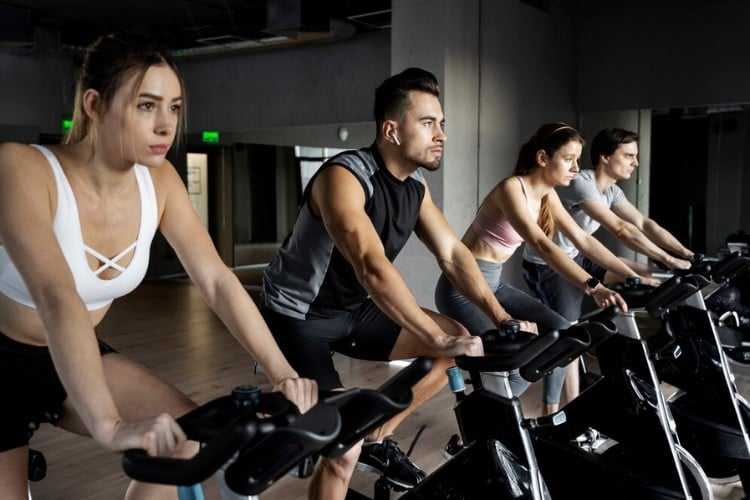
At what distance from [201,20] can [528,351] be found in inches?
326

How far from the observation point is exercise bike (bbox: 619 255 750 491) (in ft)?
9.37

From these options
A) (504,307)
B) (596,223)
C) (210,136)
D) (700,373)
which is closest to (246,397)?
(504,307)

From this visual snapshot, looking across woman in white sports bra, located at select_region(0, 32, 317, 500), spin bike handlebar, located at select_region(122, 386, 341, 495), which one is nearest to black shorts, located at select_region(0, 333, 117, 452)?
woman in white sports bra, located at select_region(0, 32, 317, 500)

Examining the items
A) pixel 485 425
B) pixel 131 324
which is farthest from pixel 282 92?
pixel 485 425

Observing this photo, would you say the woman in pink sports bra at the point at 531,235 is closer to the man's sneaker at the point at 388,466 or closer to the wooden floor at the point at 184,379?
the man's sneaker at the point at 388,466

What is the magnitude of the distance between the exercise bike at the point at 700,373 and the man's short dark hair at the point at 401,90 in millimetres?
1008

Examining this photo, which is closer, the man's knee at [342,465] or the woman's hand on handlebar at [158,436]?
the woman's hand on handlebar at [158,436]

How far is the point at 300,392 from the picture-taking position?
4.70 feet

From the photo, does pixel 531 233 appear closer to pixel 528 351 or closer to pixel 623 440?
pixel 623 440

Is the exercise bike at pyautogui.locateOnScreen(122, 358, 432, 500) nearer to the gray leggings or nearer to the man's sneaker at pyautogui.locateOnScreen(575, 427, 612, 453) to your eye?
the gray leggings

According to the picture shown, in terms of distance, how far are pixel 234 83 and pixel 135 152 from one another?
8662mm

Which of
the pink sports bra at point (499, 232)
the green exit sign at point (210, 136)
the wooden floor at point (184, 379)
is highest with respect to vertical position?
the green exit sign at point (210, 136)

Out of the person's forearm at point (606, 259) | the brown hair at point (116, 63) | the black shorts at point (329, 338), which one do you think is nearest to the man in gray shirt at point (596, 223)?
the person's forearm at point (606, 259)

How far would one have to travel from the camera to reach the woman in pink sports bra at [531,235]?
9.96 feet
